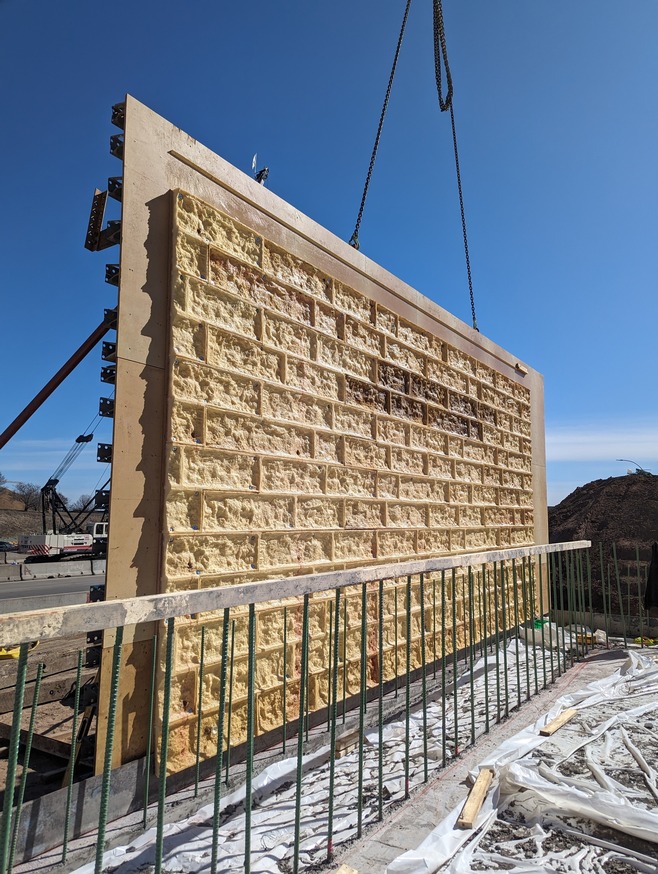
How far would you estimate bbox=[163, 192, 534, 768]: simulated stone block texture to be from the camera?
4.37 m

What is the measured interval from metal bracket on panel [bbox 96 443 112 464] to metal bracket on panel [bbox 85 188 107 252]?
1756 millimetres

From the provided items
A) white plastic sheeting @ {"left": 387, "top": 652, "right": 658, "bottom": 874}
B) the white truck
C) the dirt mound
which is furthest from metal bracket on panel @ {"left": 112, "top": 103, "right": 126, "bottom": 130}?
the white truck

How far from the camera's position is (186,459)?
433 cm

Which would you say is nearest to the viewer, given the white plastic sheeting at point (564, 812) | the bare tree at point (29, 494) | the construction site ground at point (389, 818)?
the white plastic sheeting at point (564, 812)

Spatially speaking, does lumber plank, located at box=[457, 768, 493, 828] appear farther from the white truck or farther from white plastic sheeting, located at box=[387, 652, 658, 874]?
the white truck

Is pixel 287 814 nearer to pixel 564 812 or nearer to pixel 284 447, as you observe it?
pixel 564 812

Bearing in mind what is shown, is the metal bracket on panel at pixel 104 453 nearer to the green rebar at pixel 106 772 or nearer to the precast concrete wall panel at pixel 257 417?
the precast concrete wall panel at pixel 257 417

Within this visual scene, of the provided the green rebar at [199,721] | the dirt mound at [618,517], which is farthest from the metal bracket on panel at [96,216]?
the dirt mound at [618,517]

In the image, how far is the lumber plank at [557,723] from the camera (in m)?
4.47

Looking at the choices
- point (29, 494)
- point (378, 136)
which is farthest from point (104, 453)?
point (29, 494)

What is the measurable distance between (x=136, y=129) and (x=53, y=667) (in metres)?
5.13

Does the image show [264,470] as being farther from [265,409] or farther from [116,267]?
[116,267]

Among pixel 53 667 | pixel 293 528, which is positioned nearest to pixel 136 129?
pixel 293 528

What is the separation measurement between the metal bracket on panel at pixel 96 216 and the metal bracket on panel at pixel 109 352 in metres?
1.10
